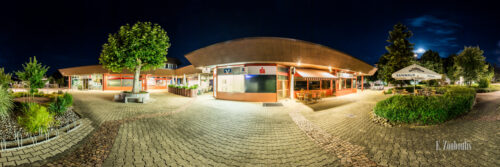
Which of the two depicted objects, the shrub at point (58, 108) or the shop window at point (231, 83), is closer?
the shrub at point (58, 108)

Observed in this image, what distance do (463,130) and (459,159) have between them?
9.66ft

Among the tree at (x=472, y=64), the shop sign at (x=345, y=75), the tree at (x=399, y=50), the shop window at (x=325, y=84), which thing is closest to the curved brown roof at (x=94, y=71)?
the shop window at (x=325, y=84)

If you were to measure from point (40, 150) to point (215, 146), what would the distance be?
4.43 m

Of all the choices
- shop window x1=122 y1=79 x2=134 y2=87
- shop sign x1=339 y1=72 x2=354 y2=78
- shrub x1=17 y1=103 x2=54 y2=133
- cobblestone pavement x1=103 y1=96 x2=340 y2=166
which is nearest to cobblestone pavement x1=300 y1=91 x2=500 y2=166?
cobblestone pavement x1=103 y1=96 x2=340 y2=166

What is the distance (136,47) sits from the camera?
40.5 feet

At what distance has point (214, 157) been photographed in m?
3.68

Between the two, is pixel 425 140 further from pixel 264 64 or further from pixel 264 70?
pixel 264 64

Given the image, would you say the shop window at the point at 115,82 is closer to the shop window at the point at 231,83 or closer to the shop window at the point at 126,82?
the shop window at the point at 126,82

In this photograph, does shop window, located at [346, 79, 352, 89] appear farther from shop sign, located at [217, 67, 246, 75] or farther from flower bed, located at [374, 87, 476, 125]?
shop sign, located at [217, 67, 246, 75]

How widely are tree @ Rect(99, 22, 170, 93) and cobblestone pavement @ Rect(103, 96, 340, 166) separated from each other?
837 cm

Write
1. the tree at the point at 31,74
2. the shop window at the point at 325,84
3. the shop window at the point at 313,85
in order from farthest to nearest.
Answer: the shop window at the point at 325,84 → the shop window at the point at 313,85 → the tree at the point at 31,74

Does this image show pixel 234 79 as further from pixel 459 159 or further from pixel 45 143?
pixel 459 159

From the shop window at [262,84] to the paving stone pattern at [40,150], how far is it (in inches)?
395

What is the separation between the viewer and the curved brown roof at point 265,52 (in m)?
11.7
